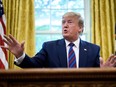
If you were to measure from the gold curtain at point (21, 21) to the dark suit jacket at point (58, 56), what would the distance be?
1983 mm

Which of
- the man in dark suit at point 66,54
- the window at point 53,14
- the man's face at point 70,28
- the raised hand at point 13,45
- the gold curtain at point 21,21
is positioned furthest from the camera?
the window at point 53,14

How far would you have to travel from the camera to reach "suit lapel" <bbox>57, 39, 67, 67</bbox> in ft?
9.32

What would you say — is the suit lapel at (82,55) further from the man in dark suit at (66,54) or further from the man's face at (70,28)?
the man's face at (70,28)

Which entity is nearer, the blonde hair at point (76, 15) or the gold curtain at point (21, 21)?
the blonde hair at point (76, 15)

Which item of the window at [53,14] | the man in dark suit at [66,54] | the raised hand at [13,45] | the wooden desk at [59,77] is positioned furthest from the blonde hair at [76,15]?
the window at [53,14]

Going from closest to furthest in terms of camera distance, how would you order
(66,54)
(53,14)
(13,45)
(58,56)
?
(13,45) → (58,56) → (66,54) → (53,14)

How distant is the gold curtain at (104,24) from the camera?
5.10 m

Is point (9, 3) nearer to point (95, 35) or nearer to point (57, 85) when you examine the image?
point (95, 35)

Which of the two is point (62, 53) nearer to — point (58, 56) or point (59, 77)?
point (58, 56)

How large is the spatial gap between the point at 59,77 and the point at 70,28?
180 cm

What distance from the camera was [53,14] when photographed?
18.7 feet

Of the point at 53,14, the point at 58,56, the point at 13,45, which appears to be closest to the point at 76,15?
the point at 58,56

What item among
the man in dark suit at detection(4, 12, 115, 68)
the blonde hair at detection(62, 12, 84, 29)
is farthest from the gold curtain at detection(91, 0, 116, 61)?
the man in dark suit at detection(4, 12, 115, 68)

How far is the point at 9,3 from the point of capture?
508 cm
